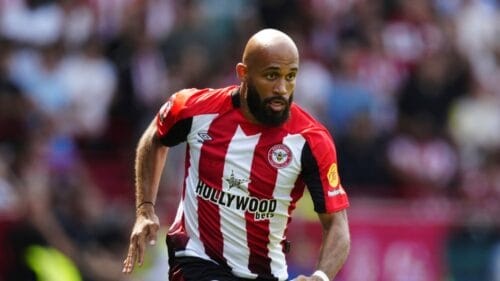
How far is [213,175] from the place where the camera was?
7961mm

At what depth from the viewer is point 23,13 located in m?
15.5

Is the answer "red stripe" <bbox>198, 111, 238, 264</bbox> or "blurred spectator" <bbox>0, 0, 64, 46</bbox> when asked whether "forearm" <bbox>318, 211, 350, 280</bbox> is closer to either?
"red stripe" <bbox>198, 111, 238, 264</bbox>

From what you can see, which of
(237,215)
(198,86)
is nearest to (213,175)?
(237,215)

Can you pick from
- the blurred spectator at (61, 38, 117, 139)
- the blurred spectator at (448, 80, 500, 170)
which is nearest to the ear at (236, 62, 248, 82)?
the blurred spectator at (61, 38, 117, 139)

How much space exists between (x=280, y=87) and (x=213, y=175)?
748mm

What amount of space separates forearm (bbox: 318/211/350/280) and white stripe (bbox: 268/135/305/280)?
32cm

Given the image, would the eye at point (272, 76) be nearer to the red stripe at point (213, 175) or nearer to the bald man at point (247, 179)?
the bald man at point (247, 179)

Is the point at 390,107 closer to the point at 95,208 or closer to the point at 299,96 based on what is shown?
the point at 299,96

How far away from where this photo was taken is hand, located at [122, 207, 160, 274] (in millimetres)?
7641

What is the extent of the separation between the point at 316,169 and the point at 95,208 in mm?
5566

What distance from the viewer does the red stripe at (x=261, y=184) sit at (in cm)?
787

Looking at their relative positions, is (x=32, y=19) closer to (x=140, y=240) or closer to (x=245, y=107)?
(x=245, y=107)

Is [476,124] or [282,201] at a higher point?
[282,201]

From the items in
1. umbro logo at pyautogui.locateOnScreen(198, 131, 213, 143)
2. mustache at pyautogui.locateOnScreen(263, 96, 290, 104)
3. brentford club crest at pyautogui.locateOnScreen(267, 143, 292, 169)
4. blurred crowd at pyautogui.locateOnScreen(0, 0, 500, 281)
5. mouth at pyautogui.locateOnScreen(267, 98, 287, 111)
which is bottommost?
blurred crowd at pyautogui.locateOnScreen(0, 0, 500, 281)
